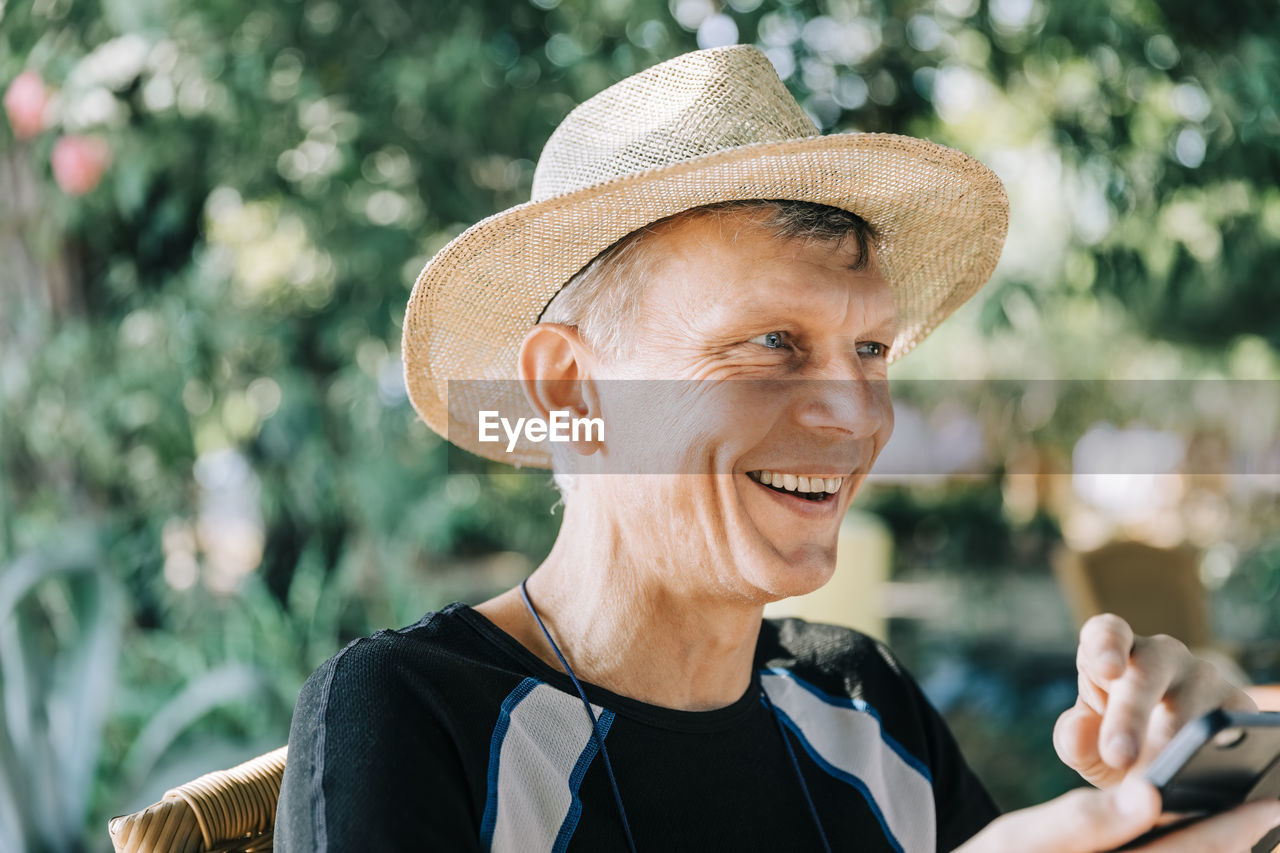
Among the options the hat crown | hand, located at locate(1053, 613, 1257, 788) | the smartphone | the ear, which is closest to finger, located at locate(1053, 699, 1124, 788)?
hand, located at locate(1053, 613, 1257, 788)

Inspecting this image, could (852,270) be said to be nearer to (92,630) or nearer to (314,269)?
(92,630)

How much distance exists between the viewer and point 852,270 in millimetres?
1293

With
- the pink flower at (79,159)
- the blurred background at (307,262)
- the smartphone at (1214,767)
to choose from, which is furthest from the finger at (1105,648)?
the pink flower at (79,159)

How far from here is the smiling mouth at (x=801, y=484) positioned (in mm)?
1245

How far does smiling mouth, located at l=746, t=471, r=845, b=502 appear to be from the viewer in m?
1.25

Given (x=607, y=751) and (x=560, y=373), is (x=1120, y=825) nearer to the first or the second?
(x=607, y=751)

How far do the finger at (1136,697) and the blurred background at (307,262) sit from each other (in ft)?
6.23

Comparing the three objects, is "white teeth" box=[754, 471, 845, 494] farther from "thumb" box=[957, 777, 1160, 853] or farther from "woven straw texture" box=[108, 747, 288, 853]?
"woven straw texture" box=[108, 747, 288, 853]

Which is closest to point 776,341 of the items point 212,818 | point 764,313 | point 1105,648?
point 764,313

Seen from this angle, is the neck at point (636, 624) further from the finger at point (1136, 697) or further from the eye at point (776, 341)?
the finger at point (1136, 697)

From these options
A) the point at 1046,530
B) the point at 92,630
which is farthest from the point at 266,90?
the point at 1046,530

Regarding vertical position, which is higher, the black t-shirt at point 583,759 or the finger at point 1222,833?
the finger at point 1222,833

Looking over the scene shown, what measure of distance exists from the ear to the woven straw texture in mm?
533

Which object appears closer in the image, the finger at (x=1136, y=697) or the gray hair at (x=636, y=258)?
the finger at (x=1136, y=697)
